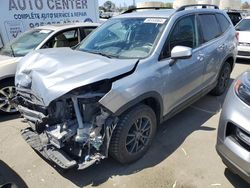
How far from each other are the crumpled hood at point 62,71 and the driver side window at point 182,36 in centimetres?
62

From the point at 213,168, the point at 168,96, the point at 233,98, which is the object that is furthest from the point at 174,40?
the point at 213,168

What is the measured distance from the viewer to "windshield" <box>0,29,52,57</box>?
503 centimetres

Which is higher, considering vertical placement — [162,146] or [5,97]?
[5,97]

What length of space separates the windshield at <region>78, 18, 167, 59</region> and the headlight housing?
114 cm

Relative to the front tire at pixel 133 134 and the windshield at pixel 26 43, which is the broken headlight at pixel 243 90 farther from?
the windshield at pixel 26 43

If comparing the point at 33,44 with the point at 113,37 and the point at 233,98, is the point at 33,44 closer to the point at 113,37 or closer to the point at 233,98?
the point at 113,37

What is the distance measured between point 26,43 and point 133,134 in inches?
135

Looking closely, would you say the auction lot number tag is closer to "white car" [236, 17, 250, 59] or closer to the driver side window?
the driver side window

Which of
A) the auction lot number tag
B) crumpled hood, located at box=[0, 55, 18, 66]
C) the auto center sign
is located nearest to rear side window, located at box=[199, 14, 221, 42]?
the auction lot number tag

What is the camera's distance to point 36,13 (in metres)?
A: 8.45

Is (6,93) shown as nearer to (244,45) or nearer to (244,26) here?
(244,45)

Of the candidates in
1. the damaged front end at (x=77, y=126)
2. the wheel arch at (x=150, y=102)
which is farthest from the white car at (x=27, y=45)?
the wheel arch at (x=150, y=102)

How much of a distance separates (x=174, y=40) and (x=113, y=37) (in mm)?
932

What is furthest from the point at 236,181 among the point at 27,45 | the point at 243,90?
the point at 27,45
